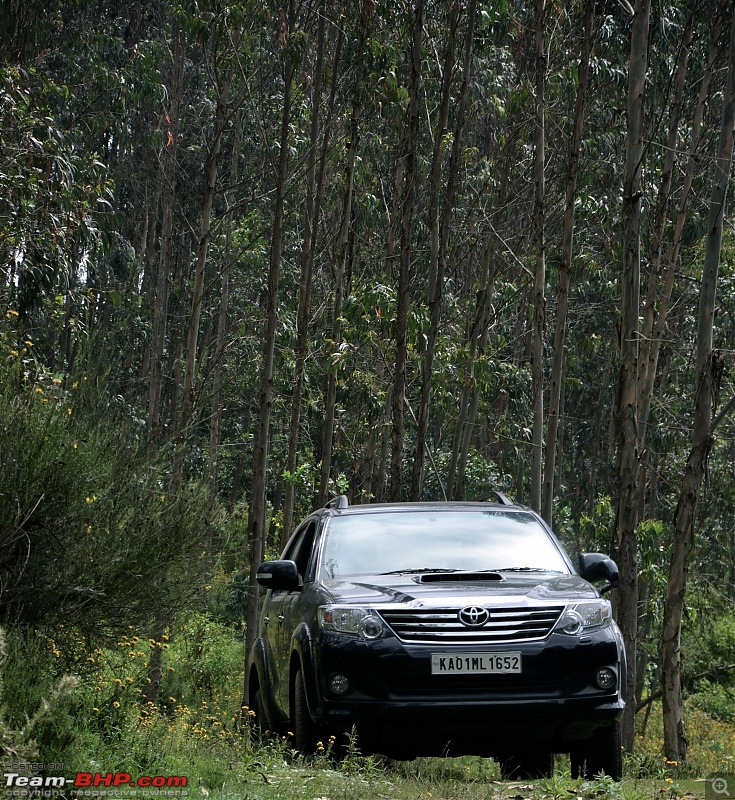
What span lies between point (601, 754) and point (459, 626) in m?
1.22

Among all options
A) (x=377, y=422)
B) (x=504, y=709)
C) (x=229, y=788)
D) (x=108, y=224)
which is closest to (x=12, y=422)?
(x=229, y=788)

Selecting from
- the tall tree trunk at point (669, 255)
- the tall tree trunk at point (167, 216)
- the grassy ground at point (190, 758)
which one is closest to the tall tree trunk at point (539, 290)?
the tall tree trunk at point (669, 255)

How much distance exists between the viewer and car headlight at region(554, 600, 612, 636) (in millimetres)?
6203

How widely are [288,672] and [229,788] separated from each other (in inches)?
55.0

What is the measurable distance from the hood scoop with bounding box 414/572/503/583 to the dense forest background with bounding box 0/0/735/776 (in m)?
2.46

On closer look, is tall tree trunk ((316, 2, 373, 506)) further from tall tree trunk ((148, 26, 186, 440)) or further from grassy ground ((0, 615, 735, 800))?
grassy ground ((0, 615, 735, 800))

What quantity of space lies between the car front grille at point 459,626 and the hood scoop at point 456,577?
0.41 meters

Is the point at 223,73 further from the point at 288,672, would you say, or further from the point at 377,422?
the point at 288,672

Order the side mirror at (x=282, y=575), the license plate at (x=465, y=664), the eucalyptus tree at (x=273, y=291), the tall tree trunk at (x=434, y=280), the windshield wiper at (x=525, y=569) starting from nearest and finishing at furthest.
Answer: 1. the license plate at (x=465, y=664)
2. the windshield wiper at (x=525, y=569)
3. the side mirror at (x=282, y=575)
4. the eucalyptus tree at (x=273, y=291)
5. the tall tree trunk at (x=434, y=280)

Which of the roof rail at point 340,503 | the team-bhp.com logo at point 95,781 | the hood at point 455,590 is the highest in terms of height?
the roof rail at point 340,503

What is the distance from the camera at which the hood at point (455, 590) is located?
20.3ft

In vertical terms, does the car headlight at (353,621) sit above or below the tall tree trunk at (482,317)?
below

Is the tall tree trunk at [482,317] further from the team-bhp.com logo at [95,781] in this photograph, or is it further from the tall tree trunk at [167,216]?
the team-bhp.com logo at [95,781]

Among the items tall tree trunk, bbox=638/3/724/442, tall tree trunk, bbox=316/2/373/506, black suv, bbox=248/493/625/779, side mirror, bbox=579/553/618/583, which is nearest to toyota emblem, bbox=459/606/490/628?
black suv, bbox=248/493/625/779
